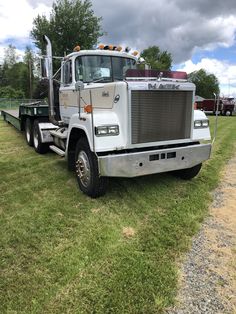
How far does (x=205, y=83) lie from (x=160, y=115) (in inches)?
3265

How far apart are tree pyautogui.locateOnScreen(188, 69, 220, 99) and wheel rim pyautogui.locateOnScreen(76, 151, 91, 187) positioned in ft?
259

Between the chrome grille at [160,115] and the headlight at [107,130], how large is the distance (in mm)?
246

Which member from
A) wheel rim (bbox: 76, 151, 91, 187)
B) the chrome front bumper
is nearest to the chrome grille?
the chrome front bumper

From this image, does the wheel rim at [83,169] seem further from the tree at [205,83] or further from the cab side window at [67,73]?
the tree at [205,83]

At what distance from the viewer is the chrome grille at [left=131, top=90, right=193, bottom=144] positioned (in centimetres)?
420

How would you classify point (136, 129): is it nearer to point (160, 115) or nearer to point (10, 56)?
point (160, 115)

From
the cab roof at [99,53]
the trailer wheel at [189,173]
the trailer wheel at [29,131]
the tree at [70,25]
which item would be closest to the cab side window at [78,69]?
the cab roof at [99,53]

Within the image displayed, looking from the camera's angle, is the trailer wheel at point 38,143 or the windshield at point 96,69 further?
the trailer wheel at point 38,143

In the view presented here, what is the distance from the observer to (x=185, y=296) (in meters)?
2.58

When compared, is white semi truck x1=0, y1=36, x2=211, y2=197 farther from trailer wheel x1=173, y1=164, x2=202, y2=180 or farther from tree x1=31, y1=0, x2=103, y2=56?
tree x1=31, y1=0, x2=103, y2=56

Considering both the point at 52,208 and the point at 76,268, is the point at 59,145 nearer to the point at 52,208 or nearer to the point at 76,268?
the point at 52,208

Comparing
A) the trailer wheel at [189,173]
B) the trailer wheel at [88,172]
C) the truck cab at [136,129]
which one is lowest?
the trailer wheel at [189,173]

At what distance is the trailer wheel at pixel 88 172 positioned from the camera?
439 centimetres

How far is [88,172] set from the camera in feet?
15.0
